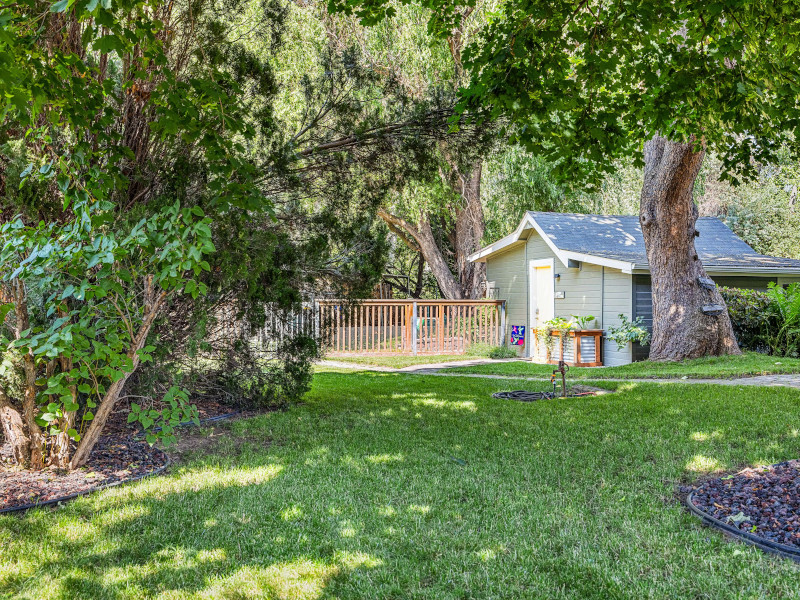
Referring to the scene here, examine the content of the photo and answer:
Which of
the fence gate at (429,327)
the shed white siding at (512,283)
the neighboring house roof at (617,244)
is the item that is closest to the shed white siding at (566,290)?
the shed white siding at (512,283)

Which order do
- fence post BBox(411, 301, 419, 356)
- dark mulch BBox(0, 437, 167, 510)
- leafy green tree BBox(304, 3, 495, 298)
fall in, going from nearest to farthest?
dark mulch BBox(0, 437, 167, 510), leafy green tree BBox(304, 3, 495, 298), fence post BBox(411, 301, 419, 356)

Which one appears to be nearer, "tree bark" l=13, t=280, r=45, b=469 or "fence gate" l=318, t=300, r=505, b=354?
"tree bark" l=13, t=280, r=45, b=469

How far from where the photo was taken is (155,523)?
3684mm

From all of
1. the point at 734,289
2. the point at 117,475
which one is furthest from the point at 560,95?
the point at 734,289

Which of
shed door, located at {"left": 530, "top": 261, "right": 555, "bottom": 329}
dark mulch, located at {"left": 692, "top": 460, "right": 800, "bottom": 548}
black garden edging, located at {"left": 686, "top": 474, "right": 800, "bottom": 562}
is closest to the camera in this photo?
black garden edging, located at {"left": 686, "top": 474, "right": 800, "bottom": 562}

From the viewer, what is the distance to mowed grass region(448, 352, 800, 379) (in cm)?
972

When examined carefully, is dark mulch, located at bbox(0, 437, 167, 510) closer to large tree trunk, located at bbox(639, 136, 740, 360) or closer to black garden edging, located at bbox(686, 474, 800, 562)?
black garden edging, located at bbox(686, 474, 800, 562)

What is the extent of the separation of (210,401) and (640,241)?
11541 millimetres

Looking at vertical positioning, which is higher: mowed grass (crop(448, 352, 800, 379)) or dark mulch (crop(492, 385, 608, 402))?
mowed grass (crop(448, 352, 800, 379))

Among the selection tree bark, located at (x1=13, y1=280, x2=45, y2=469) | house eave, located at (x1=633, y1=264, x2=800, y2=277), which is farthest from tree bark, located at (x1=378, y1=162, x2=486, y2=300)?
tree bark, located at (x1=13, y1=280, x2=45, y2=469)

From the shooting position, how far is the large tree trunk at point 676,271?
452 inches

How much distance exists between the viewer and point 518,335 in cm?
1580

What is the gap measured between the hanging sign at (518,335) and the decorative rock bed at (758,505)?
36.4 feet

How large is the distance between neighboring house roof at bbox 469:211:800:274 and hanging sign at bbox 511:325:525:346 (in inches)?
87.5
